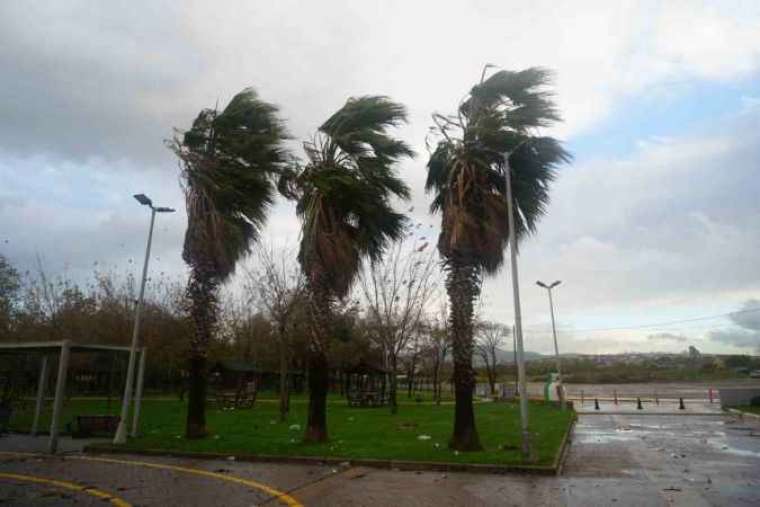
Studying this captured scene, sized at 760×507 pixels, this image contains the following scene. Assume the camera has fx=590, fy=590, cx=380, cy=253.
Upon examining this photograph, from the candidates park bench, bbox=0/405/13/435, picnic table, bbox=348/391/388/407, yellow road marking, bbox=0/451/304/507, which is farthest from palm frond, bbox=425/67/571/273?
picnic table, bbox=348/391/388/407

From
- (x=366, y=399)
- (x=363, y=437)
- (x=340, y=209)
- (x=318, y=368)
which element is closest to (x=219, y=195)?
(x=340, y=209)

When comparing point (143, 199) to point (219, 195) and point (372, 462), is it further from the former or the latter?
point (372, 462)

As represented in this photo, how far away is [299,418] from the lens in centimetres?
2675

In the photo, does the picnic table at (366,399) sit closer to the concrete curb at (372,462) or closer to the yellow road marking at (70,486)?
the concrete curb at (372,462)

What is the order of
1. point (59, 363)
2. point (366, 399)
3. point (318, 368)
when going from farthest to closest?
point (366, 399)
point (59, 363)
point (318, 368)

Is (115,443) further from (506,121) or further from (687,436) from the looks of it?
(687,436)

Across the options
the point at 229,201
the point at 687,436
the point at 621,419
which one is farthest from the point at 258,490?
the point at 621,419

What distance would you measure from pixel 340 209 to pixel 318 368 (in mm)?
4619

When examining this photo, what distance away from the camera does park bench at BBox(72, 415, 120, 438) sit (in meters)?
19.6

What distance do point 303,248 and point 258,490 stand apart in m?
7.82

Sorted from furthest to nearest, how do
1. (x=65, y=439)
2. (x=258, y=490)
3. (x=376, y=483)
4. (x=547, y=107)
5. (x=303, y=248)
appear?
(x=65, y=439) < (x=303, y=248) < (x=547, y=107) < (x=376, y=483) < (x=258, y=490)

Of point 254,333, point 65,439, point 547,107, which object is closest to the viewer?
point 547,107

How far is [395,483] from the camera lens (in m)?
11.2

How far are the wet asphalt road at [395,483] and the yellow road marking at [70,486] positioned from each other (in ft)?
0.30
